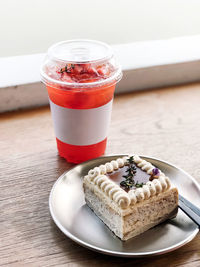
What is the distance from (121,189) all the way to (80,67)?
Answer: 0.35 metres

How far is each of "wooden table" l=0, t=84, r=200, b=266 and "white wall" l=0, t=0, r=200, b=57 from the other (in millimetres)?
309

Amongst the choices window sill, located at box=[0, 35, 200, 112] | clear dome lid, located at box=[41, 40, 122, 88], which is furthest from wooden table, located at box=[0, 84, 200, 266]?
clear dome lid, located at box=[41, 40, 122, 88]

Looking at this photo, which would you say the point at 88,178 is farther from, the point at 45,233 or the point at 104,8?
the point at 104,8

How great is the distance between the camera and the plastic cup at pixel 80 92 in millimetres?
990

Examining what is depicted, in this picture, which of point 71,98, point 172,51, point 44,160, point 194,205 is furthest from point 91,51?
point 172,51

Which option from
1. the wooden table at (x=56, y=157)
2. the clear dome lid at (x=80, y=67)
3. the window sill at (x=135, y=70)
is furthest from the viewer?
the window sill at (x=135, y=70)

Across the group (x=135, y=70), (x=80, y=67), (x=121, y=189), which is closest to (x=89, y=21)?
(x=135, y=70)

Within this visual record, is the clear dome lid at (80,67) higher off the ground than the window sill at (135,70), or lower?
higher

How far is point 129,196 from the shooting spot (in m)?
0.82

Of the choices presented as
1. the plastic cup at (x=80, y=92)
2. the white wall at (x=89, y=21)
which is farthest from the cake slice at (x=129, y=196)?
the white wall at (x=89, y=21)

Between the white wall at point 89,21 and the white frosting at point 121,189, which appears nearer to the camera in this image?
the white frosting at point 121,189

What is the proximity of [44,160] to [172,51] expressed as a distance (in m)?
0.82

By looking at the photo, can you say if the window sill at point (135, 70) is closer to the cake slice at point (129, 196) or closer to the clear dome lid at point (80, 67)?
the clear dome lid at point (80, 67)

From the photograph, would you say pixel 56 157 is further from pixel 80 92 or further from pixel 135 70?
pixel 135 70
